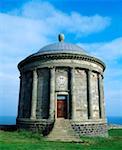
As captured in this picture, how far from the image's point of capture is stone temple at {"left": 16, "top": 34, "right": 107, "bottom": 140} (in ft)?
71.6

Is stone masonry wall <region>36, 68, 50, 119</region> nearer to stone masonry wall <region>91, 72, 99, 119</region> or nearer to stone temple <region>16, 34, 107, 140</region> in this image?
stone temple <region>16, 34, 107, 140</region>

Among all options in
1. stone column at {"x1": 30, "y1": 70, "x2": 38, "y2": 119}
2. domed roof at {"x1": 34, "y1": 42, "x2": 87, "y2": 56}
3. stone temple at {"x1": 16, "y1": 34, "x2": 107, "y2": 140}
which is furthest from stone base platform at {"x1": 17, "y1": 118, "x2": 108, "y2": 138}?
domed roof at {"x1": 34, "y1": 42, "x2": 87, "y2": 56}

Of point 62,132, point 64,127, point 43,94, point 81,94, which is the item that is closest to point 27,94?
point 43,94

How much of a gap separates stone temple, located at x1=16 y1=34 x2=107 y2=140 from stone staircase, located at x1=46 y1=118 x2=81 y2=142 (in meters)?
0.17

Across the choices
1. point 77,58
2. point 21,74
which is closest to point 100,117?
point 77,58

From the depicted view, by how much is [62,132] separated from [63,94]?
426 cm

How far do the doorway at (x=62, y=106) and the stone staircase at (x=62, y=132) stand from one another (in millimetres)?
1287

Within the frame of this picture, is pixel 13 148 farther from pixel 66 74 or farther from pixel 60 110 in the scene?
pixel 66 74

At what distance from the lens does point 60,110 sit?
73.3ft

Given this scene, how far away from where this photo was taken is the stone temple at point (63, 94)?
21.8 metres

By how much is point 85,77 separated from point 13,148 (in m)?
11.7

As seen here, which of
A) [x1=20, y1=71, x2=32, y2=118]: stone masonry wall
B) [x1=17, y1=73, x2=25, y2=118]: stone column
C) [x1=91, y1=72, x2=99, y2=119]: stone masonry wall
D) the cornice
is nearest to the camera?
the cornice

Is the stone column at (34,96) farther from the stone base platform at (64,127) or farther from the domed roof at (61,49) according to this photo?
the domed roof at (61,49)

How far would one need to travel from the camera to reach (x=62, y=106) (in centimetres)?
2238
